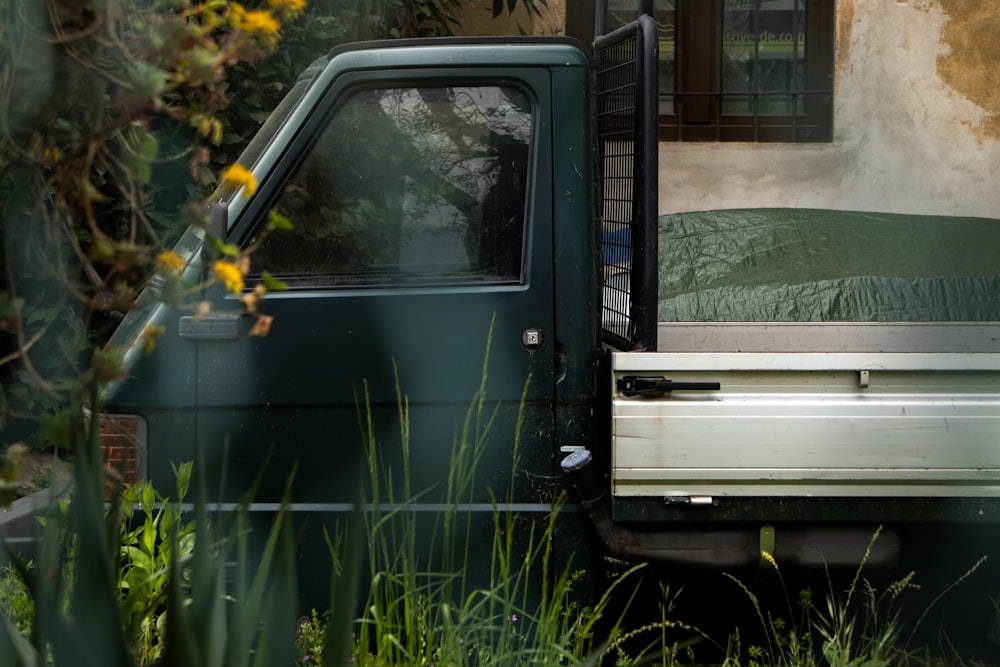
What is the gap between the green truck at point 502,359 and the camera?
292 cm

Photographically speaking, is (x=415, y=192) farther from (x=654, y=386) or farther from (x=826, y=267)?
(x=826, y=267)

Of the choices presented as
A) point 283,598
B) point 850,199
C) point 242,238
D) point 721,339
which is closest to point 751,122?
point 850,199

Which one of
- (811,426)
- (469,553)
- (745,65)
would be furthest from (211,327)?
(745,65)

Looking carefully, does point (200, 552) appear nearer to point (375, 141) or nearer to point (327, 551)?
point (327, 551)

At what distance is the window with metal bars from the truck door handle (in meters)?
4.69

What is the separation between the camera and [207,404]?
304 centimetres

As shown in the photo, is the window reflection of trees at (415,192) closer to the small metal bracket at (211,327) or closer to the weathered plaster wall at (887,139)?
the small metal bracket at (211,327)

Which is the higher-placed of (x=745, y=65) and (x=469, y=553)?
(x=745, y=65)

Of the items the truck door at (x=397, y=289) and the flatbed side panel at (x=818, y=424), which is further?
the truck door at (x=397, y=289)

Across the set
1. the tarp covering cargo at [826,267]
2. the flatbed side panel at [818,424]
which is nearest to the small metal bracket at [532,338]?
the flatbed side panel at [818,424]

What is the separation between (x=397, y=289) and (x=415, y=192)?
273 millimetres

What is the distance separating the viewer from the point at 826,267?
11.7 feet

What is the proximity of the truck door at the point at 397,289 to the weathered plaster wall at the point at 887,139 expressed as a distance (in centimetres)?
437

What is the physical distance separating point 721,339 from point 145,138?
7.24 ft
